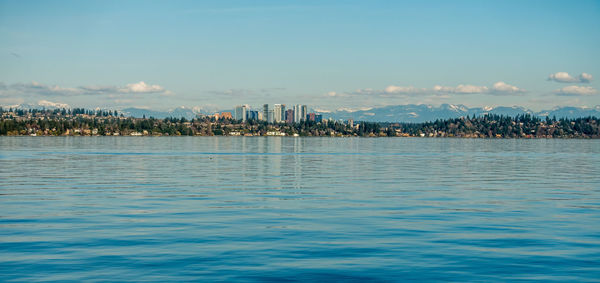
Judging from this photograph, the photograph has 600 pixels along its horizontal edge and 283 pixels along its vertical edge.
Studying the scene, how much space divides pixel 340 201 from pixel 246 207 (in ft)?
24.1

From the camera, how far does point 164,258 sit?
924 inches

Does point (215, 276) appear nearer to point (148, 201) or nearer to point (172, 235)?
point (172, 235)

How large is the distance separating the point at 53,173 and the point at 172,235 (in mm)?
46496

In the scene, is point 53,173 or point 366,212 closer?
point 366,212

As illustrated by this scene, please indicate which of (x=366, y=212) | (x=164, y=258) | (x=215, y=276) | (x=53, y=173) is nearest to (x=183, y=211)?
(x=366, y=212)

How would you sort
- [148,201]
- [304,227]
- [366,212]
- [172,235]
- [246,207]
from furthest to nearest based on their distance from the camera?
1. [148,201]
2. [246,207]
3. [366,212]
4. [304,227]
5. [172,235]

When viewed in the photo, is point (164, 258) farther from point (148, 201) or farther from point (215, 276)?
point (148, 201)

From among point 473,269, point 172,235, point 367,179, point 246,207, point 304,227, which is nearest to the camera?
point 473,269

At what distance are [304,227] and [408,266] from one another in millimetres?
9452

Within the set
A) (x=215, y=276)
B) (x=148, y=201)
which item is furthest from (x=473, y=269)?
(x=148, y=201)

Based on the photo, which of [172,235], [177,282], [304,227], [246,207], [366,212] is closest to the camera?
[177,282]

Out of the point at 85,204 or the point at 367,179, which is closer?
the point at 85,204

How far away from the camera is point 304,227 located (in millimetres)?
31062

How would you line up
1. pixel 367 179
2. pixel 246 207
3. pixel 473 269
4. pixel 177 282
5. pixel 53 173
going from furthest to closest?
1. pixel 53 173
2. pixel 367 179
3. pixel 246 207
4. pixel 473 269
5. pixel 177 282
